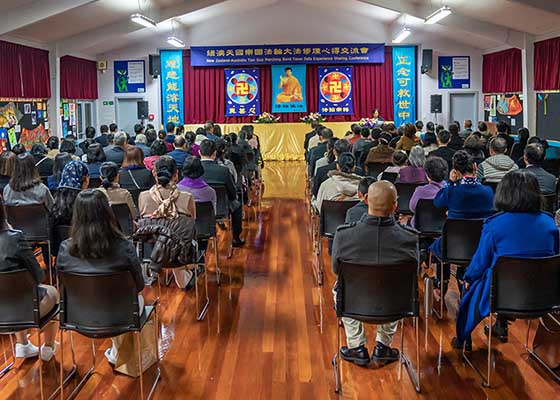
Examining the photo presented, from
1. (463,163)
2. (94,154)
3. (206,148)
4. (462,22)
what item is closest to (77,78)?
(462,22)

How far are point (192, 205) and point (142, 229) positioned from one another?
1.83 ft

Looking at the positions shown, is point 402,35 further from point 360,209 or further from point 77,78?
point 360,209

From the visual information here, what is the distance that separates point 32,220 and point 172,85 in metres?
12.8

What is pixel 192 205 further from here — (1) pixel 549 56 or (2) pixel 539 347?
(1) pixel 549 56

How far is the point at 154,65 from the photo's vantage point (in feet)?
55.6

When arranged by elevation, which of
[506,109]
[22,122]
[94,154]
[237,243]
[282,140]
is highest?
[506,109]

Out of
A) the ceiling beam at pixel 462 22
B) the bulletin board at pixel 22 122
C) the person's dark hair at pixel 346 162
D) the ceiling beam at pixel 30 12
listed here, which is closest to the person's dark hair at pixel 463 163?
the person's dark hair at pixel 346 162

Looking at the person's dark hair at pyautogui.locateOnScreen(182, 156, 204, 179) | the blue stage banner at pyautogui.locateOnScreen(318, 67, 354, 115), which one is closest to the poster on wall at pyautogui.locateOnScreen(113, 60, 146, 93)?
the blue stage banner at pyautogui.locateOnScreen(318, 67, 354, 115)

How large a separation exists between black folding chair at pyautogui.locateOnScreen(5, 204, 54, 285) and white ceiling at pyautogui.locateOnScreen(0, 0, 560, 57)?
559cm

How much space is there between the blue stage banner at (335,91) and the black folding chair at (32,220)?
13.1 m

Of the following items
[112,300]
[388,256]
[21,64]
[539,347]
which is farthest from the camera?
[21,64]

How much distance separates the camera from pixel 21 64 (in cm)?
1169

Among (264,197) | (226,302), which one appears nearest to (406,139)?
(264,197)

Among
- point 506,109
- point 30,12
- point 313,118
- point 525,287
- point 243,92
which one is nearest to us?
point 525,287
